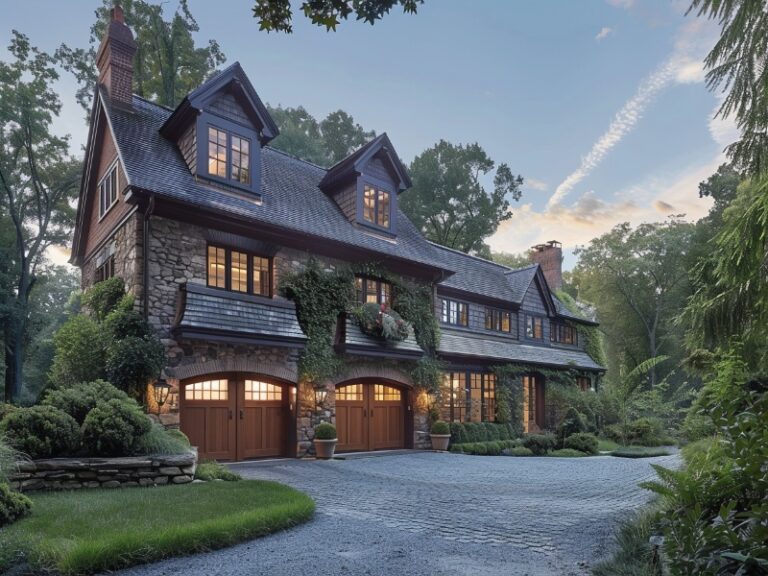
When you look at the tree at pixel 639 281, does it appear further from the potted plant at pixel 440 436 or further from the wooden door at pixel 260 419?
the wooden door at pixel 260 419

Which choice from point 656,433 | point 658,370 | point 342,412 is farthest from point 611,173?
point 658,370

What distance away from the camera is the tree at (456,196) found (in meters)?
34.9

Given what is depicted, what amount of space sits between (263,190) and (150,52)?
48.3 ft

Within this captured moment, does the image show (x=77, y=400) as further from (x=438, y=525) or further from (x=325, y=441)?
(x=438, y=525)

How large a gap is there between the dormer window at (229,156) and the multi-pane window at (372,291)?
4.39 metres

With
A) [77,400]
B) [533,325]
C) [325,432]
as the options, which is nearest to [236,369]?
[325,432]

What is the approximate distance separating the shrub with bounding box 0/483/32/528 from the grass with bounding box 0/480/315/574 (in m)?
0.14

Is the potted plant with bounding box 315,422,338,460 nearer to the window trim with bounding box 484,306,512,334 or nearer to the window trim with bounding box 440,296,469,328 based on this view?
the window trim with bounding box 440,296,469,328

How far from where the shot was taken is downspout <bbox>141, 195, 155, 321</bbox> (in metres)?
11.9

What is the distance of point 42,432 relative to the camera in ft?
27.9

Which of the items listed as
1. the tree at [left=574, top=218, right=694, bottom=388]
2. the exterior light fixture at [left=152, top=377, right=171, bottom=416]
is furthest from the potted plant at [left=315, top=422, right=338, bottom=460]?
the tree at [left=574, top=218, right=694, bottom=388]

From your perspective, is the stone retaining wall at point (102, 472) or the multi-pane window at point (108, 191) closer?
the stone retaining wall at point (102, 472)

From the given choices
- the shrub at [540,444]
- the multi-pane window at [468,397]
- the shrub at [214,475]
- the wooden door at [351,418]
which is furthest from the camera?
the multi-pane window at [468,397]

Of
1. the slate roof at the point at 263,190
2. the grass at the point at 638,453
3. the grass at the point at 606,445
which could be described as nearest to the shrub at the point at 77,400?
the slate roof at the point at 263,190
